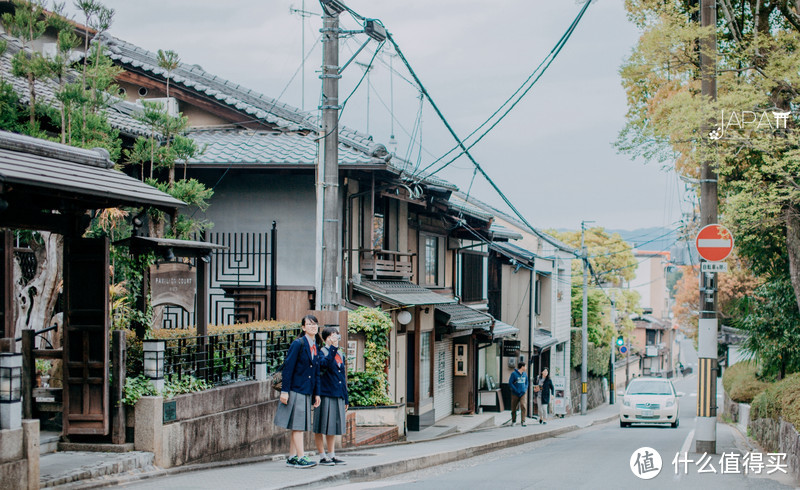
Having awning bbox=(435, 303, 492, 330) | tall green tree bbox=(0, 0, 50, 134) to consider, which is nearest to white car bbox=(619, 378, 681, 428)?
awning bbox=(435, 303, 492, 330)

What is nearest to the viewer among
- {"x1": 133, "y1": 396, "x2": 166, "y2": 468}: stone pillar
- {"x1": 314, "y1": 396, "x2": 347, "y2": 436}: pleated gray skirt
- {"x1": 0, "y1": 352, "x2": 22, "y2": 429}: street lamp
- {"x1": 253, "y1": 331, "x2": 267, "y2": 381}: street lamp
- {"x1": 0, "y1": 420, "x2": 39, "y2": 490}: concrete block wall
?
{"x1": 0, "y1": 420, "x2": 39, "y2": 490}: concrete block wall

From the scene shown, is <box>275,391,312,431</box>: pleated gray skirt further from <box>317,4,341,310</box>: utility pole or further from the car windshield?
the car windshield

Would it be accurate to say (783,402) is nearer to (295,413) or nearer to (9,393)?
(295,413)

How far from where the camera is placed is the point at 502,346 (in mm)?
34094

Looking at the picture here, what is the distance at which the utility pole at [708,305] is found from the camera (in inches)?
577

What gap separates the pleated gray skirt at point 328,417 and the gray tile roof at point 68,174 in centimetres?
335

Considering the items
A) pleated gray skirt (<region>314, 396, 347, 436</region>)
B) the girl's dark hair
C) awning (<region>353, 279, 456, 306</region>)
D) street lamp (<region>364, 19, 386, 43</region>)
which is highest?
street lamp (<region>364, 19, 386, 43</region>)

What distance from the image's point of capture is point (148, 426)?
31.9 feet

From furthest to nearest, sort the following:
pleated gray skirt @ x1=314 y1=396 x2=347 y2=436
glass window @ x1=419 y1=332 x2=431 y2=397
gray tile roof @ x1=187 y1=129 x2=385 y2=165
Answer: glass window @ x1=419 y1=332 x2=431 y2=397, gray tile roof @ x1=187 y1=129 x2=385 y2=165, pleated gray skirt @ x1=314 y1=396 x2=347 y2=436

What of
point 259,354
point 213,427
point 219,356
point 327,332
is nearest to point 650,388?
point 259,354

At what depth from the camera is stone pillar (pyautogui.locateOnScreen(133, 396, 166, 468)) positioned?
9.72 meters

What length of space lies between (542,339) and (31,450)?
1318 inches

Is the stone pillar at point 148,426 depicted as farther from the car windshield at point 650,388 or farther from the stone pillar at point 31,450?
the car windshield at point 650,388

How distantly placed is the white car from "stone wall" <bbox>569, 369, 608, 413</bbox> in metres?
18.8
